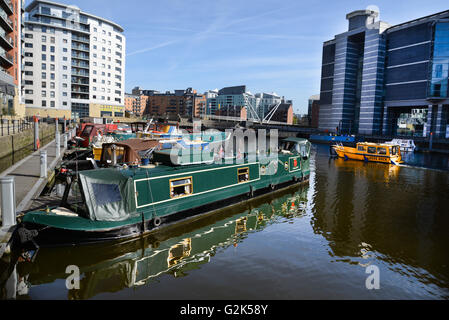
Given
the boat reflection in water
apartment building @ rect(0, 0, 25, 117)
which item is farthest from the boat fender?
apartment building @ rect(0, 0, 25, 117)

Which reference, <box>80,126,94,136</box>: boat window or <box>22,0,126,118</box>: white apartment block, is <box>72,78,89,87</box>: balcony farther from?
<box>80,126,94,136</box>: boat window

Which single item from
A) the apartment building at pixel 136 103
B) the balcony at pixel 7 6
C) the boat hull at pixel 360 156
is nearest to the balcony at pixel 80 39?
the balcony at pixel 7 6

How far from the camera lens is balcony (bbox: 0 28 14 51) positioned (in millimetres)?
43956

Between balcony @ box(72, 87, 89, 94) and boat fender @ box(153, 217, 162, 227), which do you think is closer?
boat fender @ box(153, 217, 162, 227)

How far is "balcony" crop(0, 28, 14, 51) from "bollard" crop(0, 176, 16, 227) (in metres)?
44.6

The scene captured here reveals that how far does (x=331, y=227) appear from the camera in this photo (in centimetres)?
1380

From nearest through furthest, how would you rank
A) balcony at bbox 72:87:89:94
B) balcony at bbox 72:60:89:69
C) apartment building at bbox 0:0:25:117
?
apartment building at bbox 0:0:25:117 < balcony at bbox 72:60:89:69 < balcony at bbox 72:87:89:94

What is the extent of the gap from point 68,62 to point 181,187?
261ft

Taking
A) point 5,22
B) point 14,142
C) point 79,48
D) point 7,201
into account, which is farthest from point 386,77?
point 7,201

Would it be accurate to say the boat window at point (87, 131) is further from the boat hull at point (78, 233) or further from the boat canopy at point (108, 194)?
the boat canopy at point (108, 194)

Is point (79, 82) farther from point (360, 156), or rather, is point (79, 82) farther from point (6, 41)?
point (360, 156)

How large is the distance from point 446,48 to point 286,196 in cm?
6523

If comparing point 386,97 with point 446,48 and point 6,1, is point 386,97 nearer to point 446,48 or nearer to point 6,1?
point 446,48
